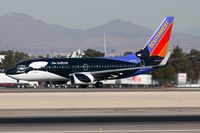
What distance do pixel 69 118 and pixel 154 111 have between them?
327 inches

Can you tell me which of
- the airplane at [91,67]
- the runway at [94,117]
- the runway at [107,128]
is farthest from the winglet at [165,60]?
the runway at [107,128]

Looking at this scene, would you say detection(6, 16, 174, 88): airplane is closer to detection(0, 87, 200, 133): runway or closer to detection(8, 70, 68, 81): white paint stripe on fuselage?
detection(8, 70, 68, 81): white paint stripe on fuselage

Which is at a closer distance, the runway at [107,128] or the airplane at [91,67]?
the runway at [107,128]

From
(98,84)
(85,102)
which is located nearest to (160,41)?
(98,84)

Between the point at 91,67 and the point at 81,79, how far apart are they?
105 inches

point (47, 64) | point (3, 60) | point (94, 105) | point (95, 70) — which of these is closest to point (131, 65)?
point (95, 70)

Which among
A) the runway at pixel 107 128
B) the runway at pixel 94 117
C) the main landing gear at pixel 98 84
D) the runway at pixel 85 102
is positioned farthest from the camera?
the main landing gear at pixel 98 84

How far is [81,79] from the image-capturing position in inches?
3361

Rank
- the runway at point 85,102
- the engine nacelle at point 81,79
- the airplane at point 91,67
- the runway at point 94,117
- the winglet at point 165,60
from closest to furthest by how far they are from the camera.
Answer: the runway at point 94,117
the runway at point 85,102
the airplane at point 91,67
the engine nacelle at point 81,79
the winglet at point 165,60

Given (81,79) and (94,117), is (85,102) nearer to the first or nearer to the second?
(94,117)

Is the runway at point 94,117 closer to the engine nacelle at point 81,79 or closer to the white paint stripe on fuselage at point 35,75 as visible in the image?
the white paint stripe on fuselage at point 35,75

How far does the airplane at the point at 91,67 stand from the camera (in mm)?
85000

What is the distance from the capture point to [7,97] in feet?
197

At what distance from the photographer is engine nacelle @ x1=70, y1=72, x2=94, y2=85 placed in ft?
280
